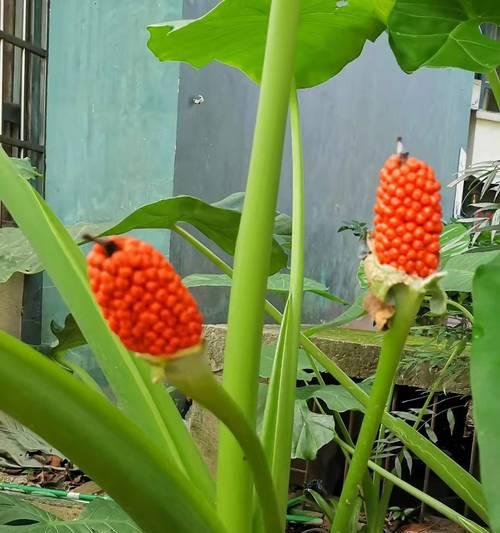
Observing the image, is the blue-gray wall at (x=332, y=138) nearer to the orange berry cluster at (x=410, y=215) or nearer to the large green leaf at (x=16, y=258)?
the large green leaf at (x=16, y=258)

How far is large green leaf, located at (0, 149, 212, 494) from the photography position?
396 mm

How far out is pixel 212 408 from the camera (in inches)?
10.0

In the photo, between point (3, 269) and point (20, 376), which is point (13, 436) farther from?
point (20, 376)

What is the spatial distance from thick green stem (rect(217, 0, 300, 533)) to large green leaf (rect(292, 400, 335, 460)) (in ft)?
2.00

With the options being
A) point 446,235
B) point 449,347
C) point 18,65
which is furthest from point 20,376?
point 18,65

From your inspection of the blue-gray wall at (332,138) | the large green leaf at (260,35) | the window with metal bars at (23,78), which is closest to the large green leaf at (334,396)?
the large green leaf at (260,35)

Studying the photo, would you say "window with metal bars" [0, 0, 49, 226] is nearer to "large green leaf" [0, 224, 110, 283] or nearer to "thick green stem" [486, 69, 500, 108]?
"large green leaf" [0, 224, 110, 283]

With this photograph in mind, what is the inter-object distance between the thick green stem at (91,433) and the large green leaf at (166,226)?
379 millimetres

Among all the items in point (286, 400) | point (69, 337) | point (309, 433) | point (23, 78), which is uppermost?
point (23, 78)

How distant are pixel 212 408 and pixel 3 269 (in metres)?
0.69

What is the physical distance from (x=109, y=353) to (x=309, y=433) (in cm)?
69

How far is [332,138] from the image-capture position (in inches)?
122

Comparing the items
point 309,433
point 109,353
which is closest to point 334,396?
point 309,433

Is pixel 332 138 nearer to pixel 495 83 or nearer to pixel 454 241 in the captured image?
pixel 454 241
